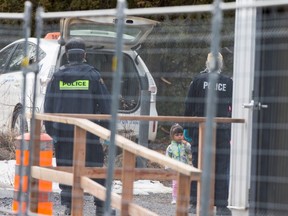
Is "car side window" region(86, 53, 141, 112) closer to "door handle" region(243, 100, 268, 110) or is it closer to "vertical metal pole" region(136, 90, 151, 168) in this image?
"vertical metal pole" region(136, 90, 151, 168)

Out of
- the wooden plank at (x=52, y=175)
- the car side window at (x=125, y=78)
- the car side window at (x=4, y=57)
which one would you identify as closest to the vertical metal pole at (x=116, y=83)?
the wooden plank at (x=52, y=175)

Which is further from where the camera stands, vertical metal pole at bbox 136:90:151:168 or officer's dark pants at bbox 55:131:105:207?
vertical metal pole at bbox 136:90:151:168

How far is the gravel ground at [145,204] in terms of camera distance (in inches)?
405

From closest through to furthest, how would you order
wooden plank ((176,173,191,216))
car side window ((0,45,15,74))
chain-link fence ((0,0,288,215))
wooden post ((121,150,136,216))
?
1. wooden plank ((176,173,191,216))
2. wooden post ((121,150,136,216))
3. chain-link fence ((0,0,288,215))
4. car side window ((0,45,15,74))

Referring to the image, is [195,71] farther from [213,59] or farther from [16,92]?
[213,59]

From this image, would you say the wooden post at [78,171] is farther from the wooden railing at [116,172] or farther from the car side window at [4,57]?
the car side window at [4,57]

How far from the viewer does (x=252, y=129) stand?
906cm

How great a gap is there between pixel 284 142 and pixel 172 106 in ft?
13.3

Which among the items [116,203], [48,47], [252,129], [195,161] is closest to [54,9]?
[48,47]

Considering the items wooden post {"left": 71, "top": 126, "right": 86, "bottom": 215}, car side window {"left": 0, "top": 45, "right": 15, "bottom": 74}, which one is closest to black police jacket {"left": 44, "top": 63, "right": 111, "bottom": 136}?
wooden post {"left": 71, "top": 126, "right": 86, "bottom": 215}

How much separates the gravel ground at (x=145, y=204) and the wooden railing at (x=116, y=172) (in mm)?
1452

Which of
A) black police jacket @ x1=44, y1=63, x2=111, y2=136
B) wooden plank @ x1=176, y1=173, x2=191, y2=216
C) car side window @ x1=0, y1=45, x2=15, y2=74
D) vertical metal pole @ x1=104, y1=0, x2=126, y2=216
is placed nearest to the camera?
vertical metal pole @ x1=104, y1=0, x2=126, y2=216

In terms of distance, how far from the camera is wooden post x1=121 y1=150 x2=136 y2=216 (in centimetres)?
712

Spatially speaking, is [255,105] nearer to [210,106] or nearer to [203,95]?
[203,95]
